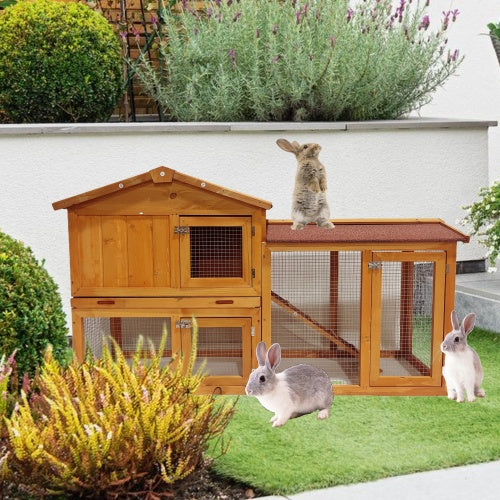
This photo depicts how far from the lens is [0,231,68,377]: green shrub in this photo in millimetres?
3625

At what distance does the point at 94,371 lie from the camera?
11.2ft

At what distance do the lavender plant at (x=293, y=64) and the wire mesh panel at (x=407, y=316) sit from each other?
6.40ft

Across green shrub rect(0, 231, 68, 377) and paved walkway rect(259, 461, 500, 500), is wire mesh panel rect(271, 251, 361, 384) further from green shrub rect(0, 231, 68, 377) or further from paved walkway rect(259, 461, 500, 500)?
green shrub rect(0, 231, 68, 377)

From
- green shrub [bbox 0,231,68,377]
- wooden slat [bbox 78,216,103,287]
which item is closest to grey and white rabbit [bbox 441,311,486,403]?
wooden slat [bbox 78,216,103,287]

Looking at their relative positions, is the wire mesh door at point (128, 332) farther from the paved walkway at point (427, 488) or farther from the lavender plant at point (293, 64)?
the lavender plant at point (293, 64)

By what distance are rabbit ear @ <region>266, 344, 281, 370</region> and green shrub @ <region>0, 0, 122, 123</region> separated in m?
3.05

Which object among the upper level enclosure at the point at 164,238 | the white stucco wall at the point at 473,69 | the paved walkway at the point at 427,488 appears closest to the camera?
the paved walkway at the point at 427,488

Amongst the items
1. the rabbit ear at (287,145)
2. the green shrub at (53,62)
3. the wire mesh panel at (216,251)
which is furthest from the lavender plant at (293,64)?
the wire mesh panel at (216,251)

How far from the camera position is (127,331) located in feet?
14.4

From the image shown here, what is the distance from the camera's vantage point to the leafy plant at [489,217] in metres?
5.45

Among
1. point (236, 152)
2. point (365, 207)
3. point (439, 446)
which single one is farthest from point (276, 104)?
point (439, 446)

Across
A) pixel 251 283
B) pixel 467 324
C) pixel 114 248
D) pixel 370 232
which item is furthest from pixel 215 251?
pixel 467 324

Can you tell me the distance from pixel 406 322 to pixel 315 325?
49cm

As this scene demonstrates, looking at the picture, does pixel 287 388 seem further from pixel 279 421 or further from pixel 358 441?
pixel 358 441
